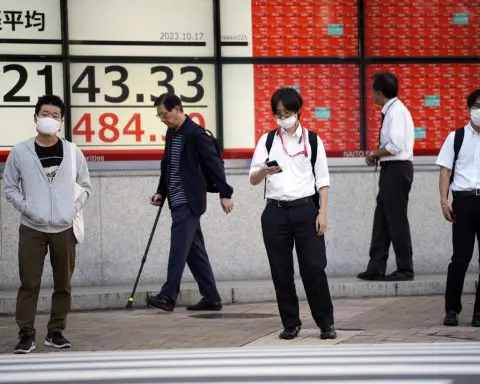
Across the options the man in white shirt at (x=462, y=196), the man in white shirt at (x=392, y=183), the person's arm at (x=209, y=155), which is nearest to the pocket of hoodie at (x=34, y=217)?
the person's arm at (x=209, y=155)

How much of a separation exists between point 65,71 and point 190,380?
7.21 metres

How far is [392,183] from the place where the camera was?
12711mm

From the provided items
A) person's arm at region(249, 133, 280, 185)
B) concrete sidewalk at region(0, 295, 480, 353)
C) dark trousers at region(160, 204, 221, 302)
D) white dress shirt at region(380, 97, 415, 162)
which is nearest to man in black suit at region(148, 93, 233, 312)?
dark trousers at region(160, 204, 221, 302)

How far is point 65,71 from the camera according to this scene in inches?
525

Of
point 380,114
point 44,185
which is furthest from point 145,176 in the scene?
point 44,185

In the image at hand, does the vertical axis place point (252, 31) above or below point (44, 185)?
above

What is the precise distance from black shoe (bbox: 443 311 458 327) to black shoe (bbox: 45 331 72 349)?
3.05 metres

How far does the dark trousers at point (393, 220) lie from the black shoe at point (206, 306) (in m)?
2.04

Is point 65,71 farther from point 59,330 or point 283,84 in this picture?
point 59,330

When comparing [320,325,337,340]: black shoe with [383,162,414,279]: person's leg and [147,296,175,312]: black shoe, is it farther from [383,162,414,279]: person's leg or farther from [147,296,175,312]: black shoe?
[383,162,414,279]: person's leg

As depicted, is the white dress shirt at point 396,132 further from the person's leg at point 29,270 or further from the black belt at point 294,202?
the person's leg at point 29,270

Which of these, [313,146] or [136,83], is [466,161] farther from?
[136,83]

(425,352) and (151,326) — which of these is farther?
(151,326)

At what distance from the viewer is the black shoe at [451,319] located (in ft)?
33.0
